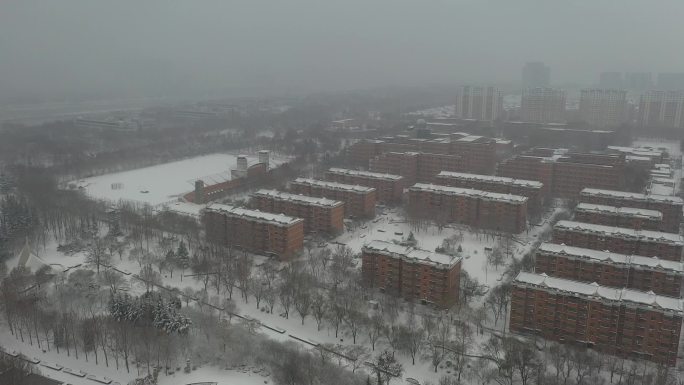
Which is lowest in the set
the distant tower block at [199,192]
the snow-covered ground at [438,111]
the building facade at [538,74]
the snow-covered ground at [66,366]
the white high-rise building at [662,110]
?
the snow-covered ground at [66,366]

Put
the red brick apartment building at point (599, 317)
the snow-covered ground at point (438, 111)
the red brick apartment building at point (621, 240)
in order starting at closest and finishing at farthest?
the red brick apartment building at point (599, 317) → the red brick apartment building at point (621, 240) → the snow-covered ground at point (438, 111)

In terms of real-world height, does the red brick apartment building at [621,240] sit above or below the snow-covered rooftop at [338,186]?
below

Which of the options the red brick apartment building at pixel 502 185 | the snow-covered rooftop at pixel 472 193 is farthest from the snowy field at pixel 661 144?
the snow-covered rooftop at pixel 472 193

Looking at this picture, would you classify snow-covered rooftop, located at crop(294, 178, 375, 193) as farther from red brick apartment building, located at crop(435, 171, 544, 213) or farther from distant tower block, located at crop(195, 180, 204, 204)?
distant tower block, located at crop(195, 180, 204, 204)

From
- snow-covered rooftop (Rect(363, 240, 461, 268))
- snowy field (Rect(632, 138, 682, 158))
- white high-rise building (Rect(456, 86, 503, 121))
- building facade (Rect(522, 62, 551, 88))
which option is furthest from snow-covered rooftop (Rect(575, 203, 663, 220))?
building facade (Rect(522, 62, 551, 88))

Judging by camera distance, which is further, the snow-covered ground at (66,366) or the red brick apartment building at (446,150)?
the red brick apartment building at (446,150)

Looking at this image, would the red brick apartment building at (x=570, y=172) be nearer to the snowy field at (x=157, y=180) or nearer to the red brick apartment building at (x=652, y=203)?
the red brick apartment building at (x=652, y=203)

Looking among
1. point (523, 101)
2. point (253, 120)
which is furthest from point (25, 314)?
point (523, 101)
